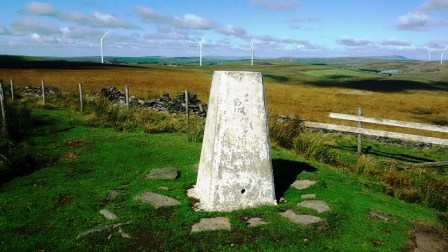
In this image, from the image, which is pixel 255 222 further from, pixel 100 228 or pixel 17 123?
pixel 17 123

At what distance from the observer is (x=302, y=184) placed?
7938mm

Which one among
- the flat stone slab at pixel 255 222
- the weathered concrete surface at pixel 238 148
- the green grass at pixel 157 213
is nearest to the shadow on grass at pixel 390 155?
the green grass at pixel 157 213

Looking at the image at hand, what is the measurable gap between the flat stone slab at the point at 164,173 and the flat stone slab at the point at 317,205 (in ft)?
9.53

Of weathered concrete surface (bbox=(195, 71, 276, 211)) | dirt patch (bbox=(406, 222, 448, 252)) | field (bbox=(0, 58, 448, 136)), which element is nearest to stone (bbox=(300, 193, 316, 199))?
weathered concrete surface (bbox=(195, 71, 276, 211))

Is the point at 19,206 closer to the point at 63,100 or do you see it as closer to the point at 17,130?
the point at 17,130

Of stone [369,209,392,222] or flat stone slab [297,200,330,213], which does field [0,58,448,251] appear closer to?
stone [369,209,392,222]

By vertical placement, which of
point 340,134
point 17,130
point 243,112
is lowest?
point 340,134

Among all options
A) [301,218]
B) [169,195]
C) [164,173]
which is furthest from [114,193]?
[301,218]

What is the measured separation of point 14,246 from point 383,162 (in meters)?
11.4

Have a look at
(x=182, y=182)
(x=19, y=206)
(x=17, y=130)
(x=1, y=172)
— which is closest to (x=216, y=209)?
(x=182, y=182)

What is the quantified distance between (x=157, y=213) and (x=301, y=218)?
2.40 metres

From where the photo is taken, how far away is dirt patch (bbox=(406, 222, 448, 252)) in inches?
218

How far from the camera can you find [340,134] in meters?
19.5

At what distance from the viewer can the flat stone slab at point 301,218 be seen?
608cm
